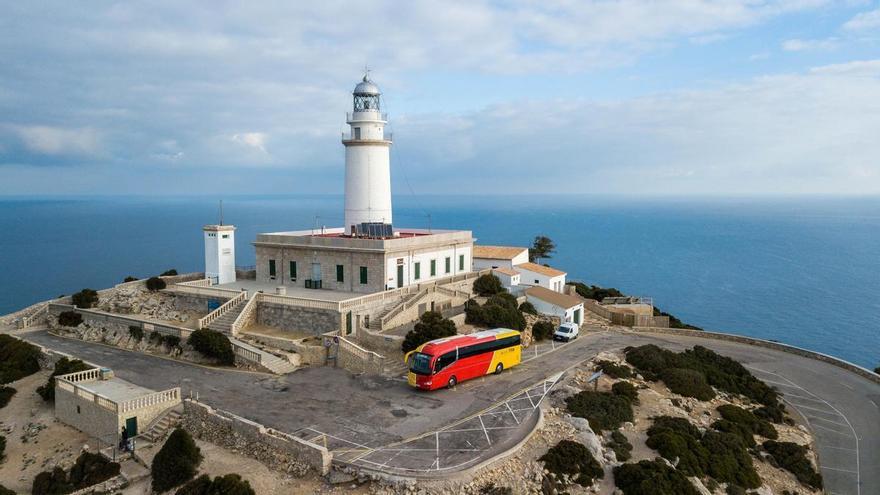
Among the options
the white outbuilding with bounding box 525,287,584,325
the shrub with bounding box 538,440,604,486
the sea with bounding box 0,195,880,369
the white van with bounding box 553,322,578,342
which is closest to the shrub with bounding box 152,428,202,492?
the shrub with bounding box 538,440,604,486

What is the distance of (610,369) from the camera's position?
26.9 metres

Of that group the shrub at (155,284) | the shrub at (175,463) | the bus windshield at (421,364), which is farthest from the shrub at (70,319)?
the bus windshield at (421,364)

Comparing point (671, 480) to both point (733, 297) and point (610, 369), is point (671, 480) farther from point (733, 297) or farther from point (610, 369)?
point (733, 297)

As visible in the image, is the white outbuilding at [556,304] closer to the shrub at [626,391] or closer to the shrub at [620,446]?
the shrub at [626,391]

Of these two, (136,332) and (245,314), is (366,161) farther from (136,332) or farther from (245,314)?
(136,332)

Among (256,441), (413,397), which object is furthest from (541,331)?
(256,441)

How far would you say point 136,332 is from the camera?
32.2 metres

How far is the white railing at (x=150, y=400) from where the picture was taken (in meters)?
21.4

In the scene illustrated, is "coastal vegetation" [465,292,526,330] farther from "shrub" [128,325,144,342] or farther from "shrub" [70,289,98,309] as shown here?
"shrub" [70,289,98,309]

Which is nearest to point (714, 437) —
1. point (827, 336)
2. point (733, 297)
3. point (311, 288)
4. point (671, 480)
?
point (671, 480)

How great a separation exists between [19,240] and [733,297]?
15306 cm

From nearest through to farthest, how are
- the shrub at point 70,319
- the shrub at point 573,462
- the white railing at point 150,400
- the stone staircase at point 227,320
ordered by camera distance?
the shrub at point 573,462 < the white railing at point 150,400 < the stone staircase at point 227,320 < the shrub at point 70,319

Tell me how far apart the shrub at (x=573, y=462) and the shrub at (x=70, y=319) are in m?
31.2

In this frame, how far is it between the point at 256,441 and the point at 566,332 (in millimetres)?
20192
